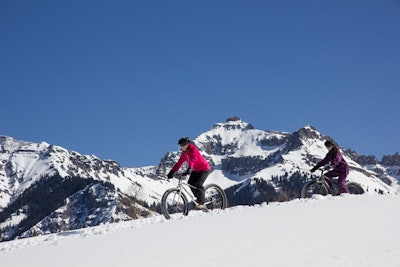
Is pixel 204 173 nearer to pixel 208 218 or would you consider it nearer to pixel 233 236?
pixel 208 218

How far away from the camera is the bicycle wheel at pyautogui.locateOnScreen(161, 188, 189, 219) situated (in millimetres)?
13328

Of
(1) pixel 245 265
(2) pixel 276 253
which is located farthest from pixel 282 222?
(1) pixel 245 265

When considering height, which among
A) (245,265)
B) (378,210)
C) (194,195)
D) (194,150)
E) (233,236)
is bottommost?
(245,265)

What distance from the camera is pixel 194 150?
44.2 feet

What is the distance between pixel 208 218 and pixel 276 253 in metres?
4.74

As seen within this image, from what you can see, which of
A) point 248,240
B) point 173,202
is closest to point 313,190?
point 173,202

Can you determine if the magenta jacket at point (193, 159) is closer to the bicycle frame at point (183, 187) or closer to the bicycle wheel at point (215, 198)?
the bicycle frame at point (183, 187)

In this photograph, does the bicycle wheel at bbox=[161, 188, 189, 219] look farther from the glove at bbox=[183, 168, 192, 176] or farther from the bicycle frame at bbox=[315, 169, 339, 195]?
the bicycle frame at bbox=[315, 169, 339, 195]

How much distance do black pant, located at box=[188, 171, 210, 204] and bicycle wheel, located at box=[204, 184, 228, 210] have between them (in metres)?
0.48

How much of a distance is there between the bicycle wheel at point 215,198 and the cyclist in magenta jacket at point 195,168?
517mm

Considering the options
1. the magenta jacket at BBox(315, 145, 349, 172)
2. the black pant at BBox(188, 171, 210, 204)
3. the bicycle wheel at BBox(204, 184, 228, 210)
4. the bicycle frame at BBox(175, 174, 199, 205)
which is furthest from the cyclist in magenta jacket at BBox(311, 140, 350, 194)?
the bicycle frame at BBox(175, 174, 199, 205)

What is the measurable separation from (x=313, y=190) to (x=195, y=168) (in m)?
4.34

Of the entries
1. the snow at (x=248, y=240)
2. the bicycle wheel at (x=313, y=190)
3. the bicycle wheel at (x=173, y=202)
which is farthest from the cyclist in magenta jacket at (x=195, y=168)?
the bicycle wheel at (x=313, y=190)

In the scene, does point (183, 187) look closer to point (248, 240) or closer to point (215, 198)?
point (215, 198)
